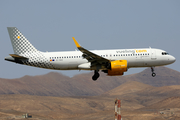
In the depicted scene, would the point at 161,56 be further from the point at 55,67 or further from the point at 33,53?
the point at 33,53

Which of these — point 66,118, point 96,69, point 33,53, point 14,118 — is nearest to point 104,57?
point 96,69

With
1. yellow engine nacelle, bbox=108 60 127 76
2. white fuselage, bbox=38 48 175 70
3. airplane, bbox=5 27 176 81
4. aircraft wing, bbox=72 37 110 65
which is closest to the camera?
aircraft wing, bbox=72 37 110 65

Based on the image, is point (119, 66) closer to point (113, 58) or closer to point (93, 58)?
point (113, 58)

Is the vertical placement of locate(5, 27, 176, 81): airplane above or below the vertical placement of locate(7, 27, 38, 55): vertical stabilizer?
below

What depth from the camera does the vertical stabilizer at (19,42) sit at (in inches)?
2414

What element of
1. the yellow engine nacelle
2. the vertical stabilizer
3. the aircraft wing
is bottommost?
the yellow engine nacelle

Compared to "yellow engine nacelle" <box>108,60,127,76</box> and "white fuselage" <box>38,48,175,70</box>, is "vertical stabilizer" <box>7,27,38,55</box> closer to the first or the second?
"white fuselage" <box>38,48,175,70</box>

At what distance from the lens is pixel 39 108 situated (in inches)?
6742

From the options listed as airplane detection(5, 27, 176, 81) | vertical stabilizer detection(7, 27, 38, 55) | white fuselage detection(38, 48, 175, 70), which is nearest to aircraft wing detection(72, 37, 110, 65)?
airplane detection(5, 27, 176, 81)

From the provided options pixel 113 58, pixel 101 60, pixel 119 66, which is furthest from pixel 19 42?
pixel 119 66

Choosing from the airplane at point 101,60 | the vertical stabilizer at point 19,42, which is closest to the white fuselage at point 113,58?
the airplane at point 101,60

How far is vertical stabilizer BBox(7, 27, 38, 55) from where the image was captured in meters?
61.3

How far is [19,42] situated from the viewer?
6209 cm

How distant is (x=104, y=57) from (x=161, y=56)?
10.6 m
